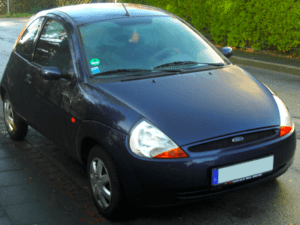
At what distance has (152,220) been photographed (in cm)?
352

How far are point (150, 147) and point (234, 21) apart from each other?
10.2m

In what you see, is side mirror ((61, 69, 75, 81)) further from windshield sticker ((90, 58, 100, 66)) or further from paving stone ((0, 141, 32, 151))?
paving stone ((0, 141, 32, 151))

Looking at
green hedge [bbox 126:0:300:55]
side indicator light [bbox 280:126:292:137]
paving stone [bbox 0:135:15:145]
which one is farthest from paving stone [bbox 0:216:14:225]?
green hedge [bbox 126:0:300:55]

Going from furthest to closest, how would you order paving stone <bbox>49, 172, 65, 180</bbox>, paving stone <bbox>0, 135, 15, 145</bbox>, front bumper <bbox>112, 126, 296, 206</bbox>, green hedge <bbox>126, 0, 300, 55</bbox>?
1. green hedge <bbox>126, 0, 300, 55</bbox>
2. paving stone <bbox>0, 135, 15, 145</bbox>
3. paving stone <bbox>49, 172, 65, 180</bbox>
4. front bumper <bbox>112, 126, 296, 206</bbox>

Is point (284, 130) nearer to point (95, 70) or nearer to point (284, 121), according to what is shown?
point (284, 121)

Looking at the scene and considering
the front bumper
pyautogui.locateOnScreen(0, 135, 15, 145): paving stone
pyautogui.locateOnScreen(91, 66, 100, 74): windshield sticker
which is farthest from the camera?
pyautogui.locateOnScreen(0, 135, 15, 145): paving stone

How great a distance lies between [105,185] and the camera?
3.51 meters

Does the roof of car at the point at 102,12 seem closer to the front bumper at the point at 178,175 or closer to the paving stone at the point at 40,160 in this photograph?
the paving stone at the point at 40,160

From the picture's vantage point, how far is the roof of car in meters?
4.38

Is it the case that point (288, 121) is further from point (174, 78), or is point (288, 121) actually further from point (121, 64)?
point (121, 64)

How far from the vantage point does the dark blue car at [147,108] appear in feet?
10.2

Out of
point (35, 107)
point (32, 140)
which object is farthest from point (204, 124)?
point (32, 140)

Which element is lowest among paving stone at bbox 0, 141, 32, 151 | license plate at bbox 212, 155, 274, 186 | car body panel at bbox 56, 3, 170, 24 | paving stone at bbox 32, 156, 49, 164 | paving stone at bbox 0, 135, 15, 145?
paving stone at bbox 0, 135, 15, 145

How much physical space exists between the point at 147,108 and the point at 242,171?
0.85 meters
